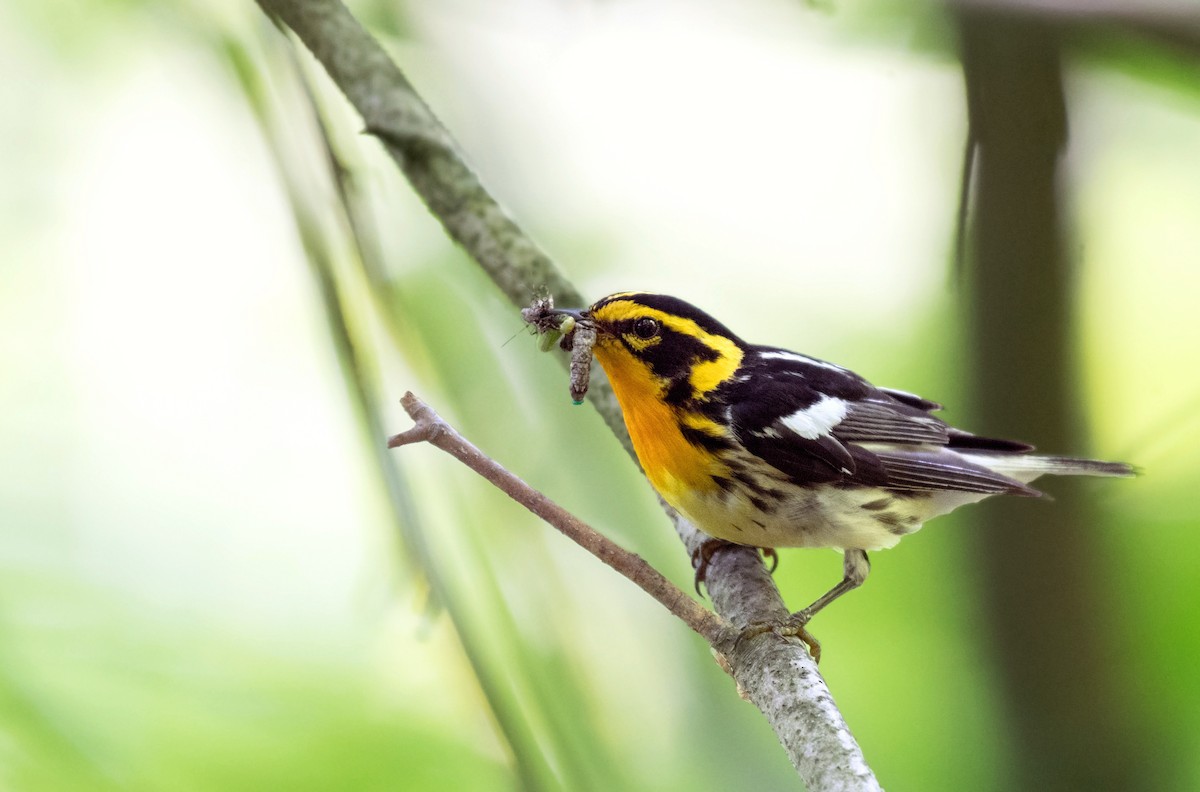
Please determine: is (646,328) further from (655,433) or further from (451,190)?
(451,190)

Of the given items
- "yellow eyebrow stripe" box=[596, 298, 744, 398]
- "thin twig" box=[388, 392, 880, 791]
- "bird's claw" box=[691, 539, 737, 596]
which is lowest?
"thin twig" box=[388, 392, 880, 791]

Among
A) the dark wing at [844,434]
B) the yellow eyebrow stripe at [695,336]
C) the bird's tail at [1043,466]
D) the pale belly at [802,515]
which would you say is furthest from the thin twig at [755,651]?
the bird's tail at [1043,466]

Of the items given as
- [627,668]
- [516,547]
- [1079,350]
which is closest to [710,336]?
[516,547]

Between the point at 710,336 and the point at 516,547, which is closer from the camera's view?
the point at 710,336

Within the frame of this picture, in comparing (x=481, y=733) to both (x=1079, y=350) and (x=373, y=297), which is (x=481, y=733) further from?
(x=1079, y=350)

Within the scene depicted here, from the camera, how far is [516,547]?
1.86 m

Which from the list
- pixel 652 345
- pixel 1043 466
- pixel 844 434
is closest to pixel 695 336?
pixel 652 345

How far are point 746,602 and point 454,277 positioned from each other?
0.98 metres

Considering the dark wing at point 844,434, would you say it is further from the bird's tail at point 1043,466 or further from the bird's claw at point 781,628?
the bird's claw at point 781,628

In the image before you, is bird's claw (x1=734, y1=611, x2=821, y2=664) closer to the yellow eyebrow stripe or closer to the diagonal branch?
the diagonal branch

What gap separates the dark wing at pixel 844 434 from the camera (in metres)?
1.42

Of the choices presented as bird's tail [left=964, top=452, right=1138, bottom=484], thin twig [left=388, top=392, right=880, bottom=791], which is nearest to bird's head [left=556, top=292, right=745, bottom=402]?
thin twig [left=388, top=392, right=880, bottom=791]

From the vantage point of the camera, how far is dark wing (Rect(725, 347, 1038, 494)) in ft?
4.64

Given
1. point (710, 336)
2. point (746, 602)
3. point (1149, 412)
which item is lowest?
point (746, 602)
